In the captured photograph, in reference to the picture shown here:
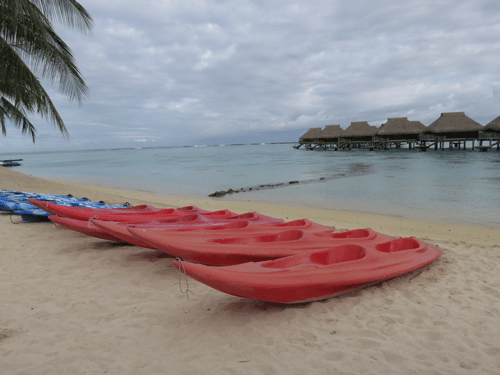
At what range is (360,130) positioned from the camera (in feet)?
130

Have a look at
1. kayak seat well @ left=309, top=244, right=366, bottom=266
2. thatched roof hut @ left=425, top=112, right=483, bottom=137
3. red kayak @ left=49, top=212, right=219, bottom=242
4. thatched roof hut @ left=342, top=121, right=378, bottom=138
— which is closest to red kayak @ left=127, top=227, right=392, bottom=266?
kayak seat well @ left=309, top=244, right=366, bottom=266

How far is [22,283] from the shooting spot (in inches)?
118

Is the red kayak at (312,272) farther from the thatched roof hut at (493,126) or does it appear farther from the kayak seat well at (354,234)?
the thatched roof hut at (493,126)

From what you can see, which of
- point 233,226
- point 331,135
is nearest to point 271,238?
point 233,226

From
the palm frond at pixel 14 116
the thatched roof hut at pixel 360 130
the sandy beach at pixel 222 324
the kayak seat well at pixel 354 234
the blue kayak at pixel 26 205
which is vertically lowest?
the sandy beach at pixel 222 324

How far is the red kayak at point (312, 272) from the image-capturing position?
2127 mm

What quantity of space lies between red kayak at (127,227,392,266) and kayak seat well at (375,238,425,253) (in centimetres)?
13

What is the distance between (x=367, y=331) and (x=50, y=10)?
789cm

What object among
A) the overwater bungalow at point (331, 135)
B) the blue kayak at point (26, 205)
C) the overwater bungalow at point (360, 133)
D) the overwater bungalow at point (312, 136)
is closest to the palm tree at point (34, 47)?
the blue kayak at point (26, 205)

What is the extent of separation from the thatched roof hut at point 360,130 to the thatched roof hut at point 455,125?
25.2 ft

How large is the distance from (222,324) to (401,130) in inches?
1458

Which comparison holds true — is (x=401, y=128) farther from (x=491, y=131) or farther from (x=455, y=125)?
(x=491, y=131)

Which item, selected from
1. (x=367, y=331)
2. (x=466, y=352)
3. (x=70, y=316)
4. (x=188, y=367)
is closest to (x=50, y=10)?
(x=70, y=316)

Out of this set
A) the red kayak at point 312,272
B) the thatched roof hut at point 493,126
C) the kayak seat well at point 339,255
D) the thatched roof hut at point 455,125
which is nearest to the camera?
the red kayak at point 312,272
